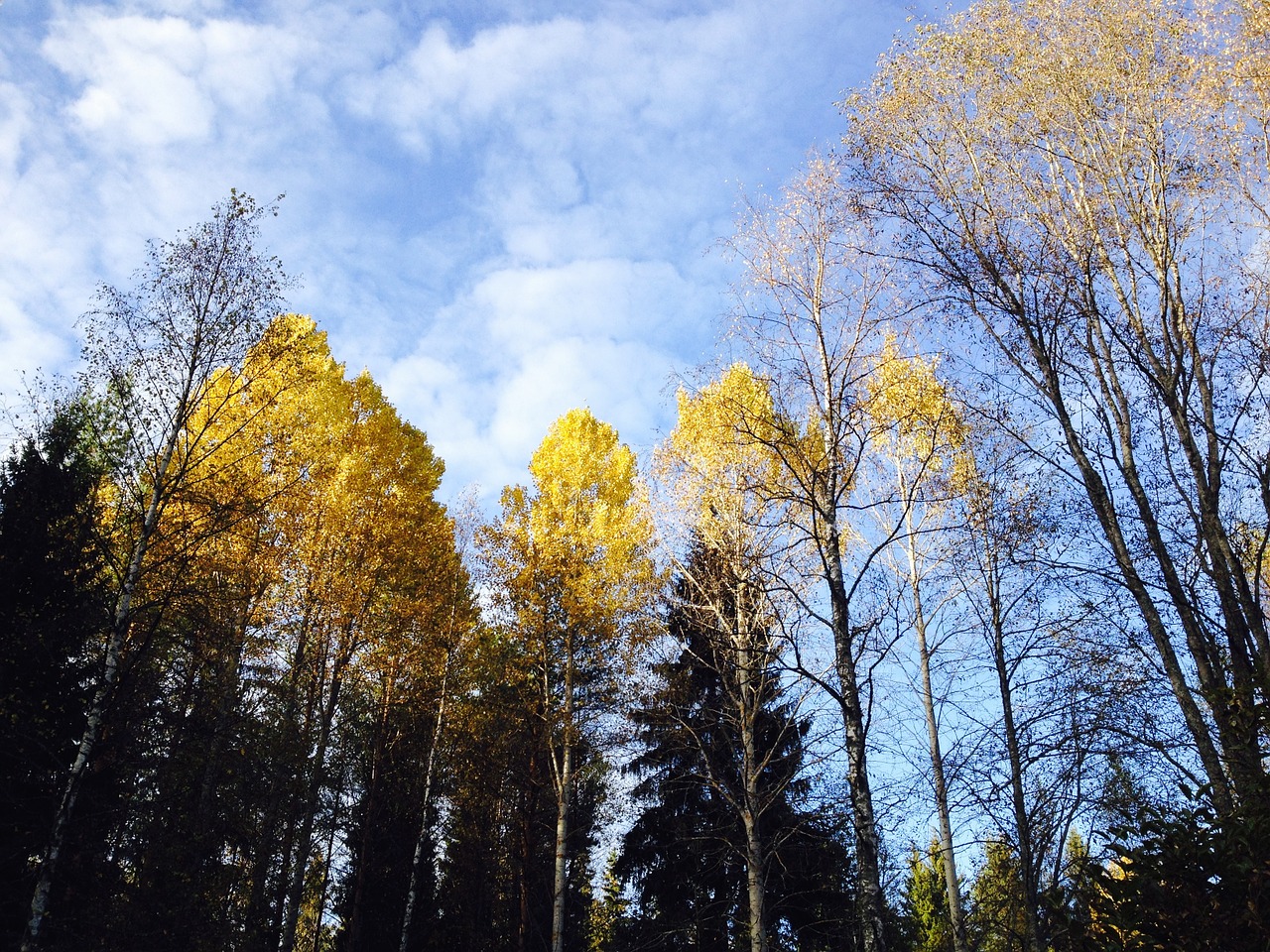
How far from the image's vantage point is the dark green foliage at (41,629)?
8297 mm

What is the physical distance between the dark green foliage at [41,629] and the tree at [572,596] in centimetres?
569

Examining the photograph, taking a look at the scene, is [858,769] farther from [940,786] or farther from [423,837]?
[423,837]

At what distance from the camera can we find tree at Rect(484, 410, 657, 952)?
12.8 meters

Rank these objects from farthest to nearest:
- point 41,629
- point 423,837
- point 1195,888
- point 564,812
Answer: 1. point 423,837
2. point 564,812
3. point 41,629
4. point 1195,888

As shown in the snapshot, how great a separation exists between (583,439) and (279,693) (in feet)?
20.9

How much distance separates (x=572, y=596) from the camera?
13.0 m

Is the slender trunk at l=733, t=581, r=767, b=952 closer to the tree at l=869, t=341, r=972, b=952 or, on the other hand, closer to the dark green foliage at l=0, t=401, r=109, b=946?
the tree at l=869, t=341, r=972, b=952

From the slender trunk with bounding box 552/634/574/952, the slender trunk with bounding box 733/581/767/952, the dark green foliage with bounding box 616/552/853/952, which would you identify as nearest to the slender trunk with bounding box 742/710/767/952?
the slender trunk with bounding box 733/581/767/952

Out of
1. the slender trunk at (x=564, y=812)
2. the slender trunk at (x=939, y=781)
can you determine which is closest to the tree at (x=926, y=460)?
the slender trunk at (x=939, y=781)

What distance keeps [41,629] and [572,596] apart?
6.96 m

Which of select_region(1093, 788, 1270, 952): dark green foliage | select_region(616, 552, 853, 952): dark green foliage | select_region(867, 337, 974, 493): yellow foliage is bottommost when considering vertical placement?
select_region(1093, 788, 1270, 952): dark green foliage

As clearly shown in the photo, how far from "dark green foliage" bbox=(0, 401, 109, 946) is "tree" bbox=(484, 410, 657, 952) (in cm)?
569

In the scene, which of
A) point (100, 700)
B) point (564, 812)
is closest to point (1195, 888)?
point (100, 700)

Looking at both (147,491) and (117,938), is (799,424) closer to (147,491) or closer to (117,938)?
(147,491)
